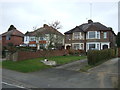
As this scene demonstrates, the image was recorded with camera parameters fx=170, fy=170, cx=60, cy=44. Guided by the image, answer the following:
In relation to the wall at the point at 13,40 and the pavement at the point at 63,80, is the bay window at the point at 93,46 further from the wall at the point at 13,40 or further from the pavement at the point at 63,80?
the pavement at the point at 63,80

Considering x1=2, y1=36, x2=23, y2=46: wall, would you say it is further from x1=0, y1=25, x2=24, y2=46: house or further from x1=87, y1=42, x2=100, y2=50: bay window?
x1=87, y1=42, x2=100, y2=50: bay window

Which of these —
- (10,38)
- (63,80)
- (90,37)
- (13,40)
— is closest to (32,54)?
(63,80)

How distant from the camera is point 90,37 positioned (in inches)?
1494

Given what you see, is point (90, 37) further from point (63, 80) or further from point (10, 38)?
point (63, 80)

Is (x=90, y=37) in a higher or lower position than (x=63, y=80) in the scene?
higher

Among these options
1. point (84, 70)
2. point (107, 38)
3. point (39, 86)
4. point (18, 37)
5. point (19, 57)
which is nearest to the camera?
point (39, 86)

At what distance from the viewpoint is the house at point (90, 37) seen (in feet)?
122

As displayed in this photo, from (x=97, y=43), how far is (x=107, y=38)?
238 centimetres

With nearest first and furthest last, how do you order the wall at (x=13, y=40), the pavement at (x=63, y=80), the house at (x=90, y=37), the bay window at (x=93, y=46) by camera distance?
the pavement at (x=63, y=80) < the house at (x=90, y=37) < the bay window at (x=93, y=46) < the wall at (x=13, y=40)

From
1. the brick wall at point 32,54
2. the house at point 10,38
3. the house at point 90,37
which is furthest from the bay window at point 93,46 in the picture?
the house at point 10,38

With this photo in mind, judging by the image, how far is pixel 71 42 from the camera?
1563 inches

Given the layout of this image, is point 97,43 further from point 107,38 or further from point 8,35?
point 8,35

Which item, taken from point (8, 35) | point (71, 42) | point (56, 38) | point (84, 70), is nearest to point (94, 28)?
point (71, 42)

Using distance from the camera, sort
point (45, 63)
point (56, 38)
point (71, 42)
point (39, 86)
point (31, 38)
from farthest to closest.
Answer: point (31, 38), point (71, 42), point (56, 38), point (45, 63), point (39, 86)
